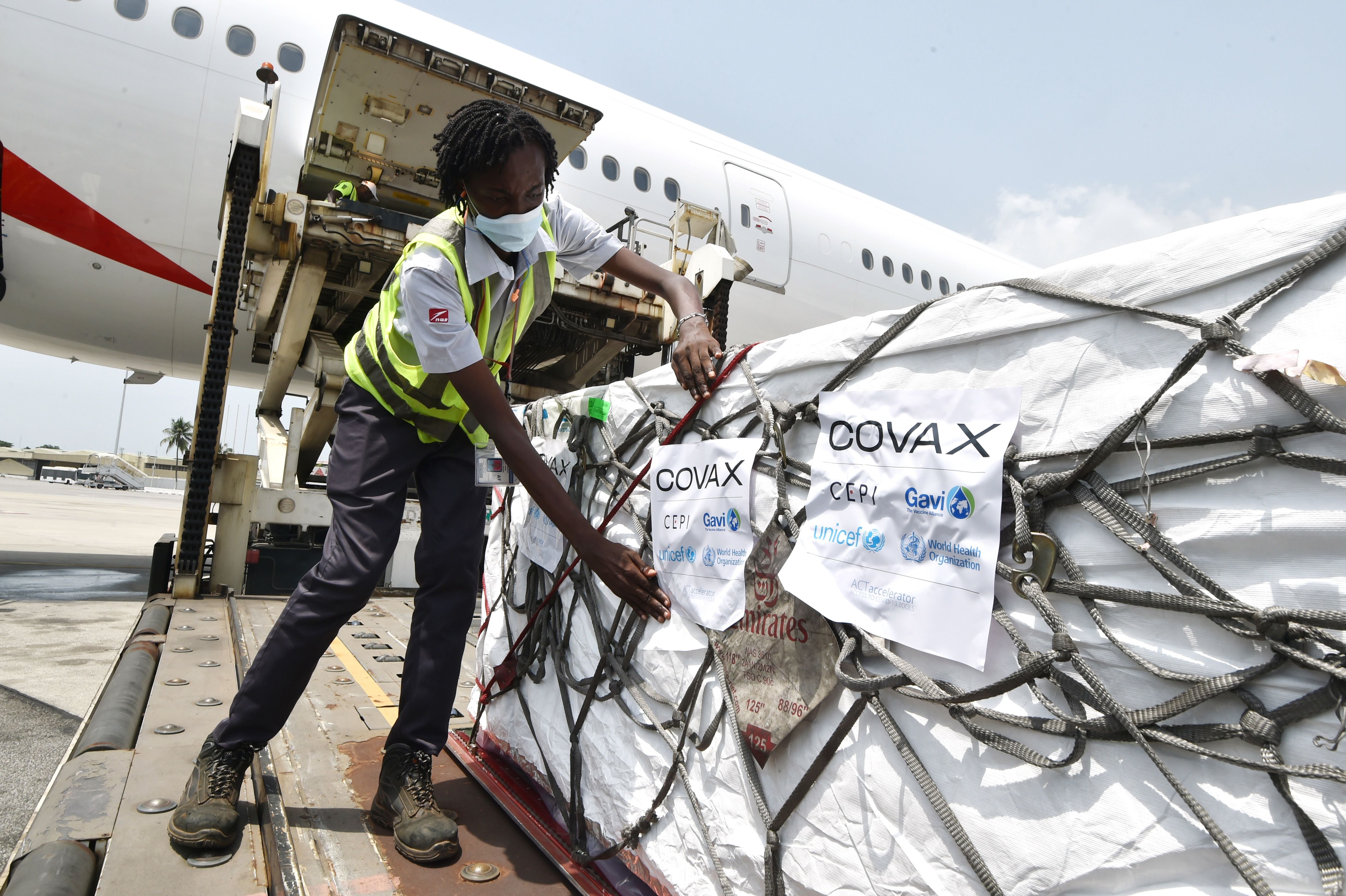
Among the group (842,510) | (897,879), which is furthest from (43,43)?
(897,879)

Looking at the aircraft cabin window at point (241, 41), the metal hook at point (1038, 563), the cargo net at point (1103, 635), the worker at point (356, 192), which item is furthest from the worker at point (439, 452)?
the aircraft cabin window at point (241, 41)

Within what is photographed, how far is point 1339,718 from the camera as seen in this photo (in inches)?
24.7

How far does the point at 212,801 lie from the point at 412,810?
0.36 m

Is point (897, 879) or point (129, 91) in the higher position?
point (129, 91)

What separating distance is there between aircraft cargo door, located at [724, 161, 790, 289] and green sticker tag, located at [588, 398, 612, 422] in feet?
19.1

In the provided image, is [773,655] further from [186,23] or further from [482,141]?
[186,23]

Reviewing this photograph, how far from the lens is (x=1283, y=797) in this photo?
650 mm

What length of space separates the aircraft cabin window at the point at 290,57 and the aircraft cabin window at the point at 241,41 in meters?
0.16

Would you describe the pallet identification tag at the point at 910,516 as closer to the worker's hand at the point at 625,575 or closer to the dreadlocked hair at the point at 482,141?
the worker's hand at the point at 625,575

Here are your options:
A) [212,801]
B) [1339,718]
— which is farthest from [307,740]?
[1339,718]

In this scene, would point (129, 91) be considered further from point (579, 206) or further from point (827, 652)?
point (827, 652)

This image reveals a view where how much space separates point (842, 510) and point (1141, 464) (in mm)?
368

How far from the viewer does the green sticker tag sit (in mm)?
1610

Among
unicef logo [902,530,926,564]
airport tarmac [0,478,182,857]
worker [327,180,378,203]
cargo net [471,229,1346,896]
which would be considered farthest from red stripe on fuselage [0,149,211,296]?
unicef logo [902,530,926,564]
